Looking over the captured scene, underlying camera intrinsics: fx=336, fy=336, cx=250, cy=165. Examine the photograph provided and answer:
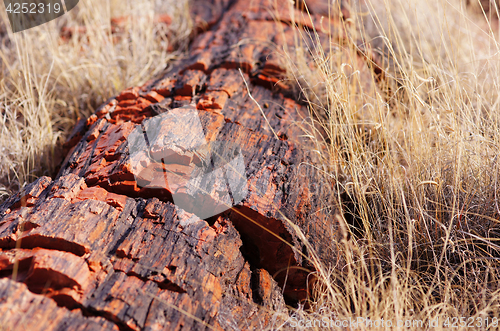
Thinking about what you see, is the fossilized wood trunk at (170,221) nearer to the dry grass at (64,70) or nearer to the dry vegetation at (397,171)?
the dry vegetation at (397,171)

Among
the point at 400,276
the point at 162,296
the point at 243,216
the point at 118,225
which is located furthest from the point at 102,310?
the point at 400,276

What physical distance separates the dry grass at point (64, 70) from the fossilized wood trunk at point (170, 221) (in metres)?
0.31

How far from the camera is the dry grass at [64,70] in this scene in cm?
221

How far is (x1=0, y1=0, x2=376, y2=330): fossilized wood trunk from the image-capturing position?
4.05 feet

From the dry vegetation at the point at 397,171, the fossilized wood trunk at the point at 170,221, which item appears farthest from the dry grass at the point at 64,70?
the fossilized wood trunk at the point at 170,221

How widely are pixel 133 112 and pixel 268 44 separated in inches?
50.0

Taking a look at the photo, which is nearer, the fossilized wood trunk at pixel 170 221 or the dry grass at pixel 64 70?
the fossilized wood trunk at pixel 170 221

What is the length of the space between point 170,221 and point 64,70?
183 centimetres

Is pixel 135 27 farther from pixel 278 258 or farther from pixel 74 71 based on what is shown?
pixel 278 258

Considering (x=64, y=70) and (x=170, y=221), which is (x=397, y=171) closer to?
(x=170, y=221)

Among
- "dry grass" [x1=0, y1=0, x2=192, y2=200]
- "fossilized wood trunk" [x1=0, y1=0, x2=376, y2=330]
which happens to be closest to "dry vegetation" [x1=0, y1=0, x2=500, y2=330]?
"dry grass" [x1=0, y1=0, x2=192, y2=200]

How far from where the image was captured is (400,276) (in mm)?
1499

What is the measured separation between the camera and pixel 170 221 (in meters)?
1.52

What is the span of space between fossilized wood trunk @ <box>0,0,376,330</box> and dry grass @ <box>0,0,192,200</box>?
12.1 inches
